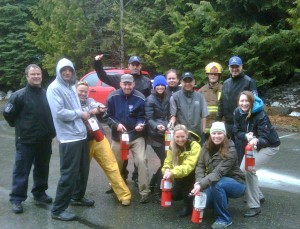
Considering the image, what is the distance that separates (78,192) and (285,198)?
2961mm

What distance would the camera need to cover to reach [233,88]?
604 cm

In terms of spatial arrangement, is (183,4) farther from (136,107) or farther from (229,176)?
(229,176)

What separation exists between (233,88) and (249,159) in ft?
4.06

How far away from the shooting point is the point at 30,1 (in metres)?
24.4

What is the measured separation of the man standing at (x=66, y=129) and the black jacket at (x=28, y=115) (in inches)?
16.0

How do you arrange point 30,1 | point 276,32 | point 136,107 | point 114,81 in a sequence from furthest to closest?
point 30,1
point 276,32
point 114,81
point 136,107

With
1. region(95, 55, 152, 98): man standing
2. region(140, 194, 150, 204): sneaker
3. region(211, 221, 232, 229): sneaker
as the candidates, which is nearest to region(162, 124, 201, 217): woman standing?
region(211, 221, 232, 229): sneaker

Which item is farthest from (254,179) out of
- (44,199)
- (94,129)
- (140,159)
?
(44,199)

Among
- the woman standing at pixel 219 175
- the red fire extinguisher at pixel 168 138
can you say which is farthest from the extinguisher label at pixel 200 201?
the red fire extinguisher at pixel 168 138

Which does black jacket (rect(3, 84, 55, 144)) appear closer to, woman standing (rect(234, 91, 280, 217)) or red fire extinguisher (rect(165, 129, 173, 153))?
red fire extinguisher (rect(165, 129, 173, 153))

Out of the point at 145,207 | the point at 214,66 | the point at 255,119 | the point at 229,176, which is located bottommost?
the point at 145,207

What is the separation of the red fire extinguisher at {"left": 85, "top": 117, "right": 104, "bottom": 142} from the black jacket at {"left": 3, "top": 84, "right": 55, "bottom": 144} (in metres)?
0.58

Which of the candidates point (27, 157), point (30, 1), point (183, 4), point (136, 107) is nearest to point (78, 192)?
point (27, 157)

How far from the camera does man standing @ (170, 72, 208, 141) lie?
5.96 m
